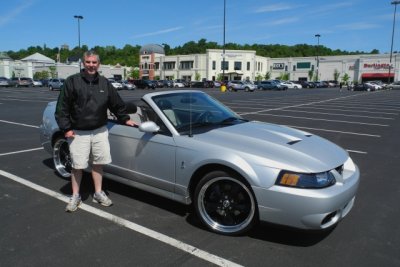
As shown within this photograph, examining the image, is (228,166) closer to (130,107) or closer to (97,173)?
(130,107)

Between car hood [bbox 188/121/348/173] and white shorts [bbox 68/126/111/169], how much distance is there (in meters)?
1.16

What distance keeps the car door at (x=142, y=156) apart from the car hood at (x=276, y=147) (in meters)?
0.42

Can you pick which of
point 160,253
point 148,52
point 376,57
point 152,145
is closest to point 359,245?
point 160,253

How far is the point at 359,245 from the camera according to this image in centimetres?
344

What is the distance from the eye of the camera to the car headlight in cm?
316

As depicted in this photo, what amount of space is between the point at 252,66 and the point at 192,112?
315ft

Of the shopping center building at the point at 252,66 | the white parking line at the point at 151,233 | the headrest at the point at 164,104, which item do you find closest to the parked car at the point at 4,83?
the shopping center building at the point at 252,66

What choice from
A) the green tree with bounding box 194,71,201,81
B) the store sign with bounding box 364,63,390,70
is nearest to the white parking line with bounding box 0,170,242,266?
the green tree with bounding box 194,71,201,81

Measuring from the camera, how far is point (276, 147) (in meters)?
3.52

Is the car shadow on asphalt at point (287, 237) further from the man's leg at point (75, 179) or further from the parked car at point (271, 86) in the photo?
the parked car at point (271, 86)

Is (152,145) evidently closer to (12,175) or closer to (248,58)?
(12,175)

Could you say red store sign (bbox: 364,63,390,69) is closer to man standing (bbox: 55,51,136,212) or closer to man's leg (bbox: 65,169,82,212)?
man standing (bbox: 55,51,136,212)

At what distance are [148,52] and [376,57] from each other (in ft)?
205

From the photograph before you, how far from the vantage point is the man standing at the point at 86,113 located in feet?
12.8
